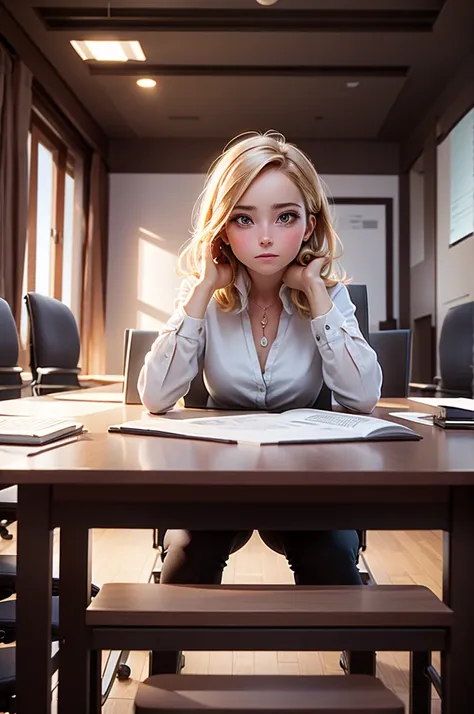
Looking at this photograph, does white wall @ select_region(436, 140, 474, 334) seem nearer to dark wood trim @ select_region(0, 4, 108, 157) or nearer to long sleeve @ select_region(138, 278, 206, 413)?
dark wood trim @ select_region(0, 4, 108, 157)

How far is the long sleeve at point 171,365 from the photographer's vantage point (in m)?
1.17

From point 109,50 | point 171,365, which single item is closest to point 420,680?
point 171,365

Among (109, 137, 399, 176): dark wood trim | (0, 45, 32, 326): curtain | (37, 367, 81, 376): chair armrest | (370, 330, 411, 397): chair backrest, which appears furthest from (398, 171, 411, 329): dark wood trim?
(370, 330, 411, 397): chair backrest

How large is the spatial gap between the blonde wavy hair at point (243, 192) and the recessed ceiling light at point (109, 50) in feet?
10.8

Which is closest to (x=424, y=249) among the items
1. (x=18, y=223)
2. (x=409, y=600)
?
(x=18, y=223)

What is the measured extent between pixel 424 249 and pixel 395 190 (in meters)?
0.85

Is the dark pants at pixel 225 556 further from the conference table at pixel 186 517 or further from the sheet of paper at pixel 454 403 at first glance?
the sheet of paper at pixel 454 403

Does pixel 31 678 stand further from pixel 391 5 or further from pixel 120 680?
pixel 391 5

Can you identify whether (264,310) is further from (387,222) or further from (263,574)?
(387,222)

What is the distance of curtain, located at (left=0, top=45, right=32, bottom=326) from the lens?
3.75m

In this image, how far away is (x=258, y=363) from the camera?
122 cm

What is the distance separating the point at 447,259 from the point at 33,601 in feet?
15.5

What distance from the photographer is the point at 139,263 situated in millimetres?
6113

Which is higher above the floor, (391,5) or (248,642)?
(391,5)
